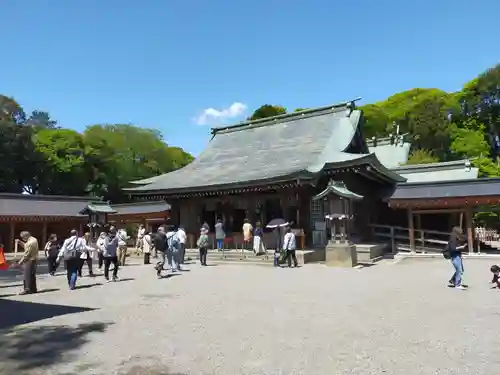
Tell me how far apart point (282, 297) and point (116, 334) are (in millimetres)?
4193

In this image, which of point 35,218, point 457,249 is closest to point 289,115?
point 457,249

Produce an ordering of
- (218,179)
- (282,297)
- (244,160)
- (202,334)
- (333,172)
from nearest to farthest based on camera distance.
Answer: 1. (202,334)
2. (282,297)
3. (333,172)
4. (218,179)
5. (244,160)

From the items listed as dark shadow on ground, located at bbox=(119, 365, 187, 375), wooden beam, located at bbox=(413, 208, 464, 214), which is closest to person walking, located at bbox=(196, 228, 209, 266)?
wooden beam, located at bbox=(413, 208, 464, 214)

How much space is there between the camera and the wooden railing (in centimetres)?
2052

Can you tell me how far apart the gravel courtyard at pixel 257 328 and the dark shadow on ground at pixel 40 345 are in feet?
0.05

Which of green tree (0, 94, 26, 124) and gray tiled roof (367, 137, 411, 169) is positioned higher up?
green tree (0, 94, 26, 124)

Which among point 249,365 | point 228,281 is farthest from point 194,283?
point 249,365

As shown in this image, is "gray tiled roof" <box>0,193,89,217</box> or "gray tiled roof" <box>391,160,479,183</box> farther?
"gray tiled roof" <box>0,193,89,217</box>

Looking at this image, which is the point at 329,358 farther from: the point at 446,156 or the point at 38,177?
the point at 446,156

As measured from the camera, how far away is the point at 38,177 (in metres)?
42.1

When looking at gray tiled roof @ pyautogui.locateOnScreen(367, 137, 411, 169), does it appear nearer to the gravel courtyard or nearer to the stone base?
the stone base

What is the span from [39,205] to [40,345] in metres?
30.8

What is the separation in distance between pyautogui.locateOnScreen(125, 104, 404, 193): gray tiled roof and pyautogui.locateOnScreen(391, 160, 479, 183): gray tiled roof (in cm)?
600

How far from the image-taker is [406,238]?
70.7 ft
